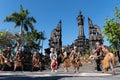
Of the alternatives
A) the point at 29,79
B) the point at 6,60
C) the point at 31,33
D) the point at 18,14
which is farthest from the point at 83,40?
the point at 29,79

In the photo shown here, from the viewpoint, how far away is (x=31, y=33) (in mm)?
46906

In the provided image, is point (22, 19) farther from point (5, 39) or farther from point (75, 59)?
point (75, 59)

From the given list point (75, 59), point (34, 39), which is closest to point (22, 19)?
point (34, 39)

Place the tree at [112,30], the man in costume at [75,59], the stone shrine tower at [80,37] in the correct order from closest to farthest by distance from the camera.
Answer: the man in costume at [75,59] → the tree at [112,30] → the stone shrine tower at [80,37]

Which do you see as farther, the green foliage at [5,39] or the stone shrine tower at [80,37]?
the stone shrine tower at [80,37]

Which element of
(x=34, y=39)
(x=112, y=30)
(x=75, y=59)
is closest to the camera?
(x=75, y=59)

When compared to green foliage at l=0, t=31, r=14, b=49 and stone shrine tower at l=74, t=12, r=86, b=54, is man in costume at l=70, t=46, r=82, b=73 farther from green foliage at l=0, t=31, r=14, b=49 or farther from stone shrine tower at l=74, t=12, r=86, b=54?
green foliage at l=0, t=31, r=14, b=49

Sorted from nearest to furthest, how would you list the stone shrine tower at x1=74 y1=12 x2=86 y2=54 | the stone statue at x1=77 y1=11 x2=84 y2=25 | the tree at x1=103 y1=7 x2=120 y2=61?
1. the tree at x1=103 y1=7 x2=120 y2=61
2. the stone shrine tower at x1=74 y1=12 x2=86 y2=54
3. the stone statue at x1=77 y1=11 x2=84 y2=25

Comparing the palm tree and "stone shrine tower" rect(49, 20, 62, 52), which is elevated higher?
the palm tree

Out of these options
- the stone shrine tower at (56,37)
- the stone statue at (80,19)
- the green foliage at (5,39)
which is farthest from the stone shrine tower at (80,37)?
the green foliage at (5,39)

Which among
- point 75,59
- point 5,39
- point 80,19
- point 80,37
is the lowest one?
point 75,59

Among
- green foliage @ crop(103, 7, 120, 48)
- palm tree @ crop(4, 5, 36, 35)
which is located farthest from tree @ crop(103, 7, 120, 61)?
palm tree @ crop(4, 5, 36, 35)

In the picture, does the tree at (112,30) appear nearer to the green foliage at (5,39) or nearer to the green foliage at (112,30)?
the green foliage at (112,30)

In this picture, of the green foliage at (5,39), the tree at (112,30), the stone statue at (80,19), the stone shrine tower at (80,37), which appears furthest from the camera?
the stone statue at (80,19)
